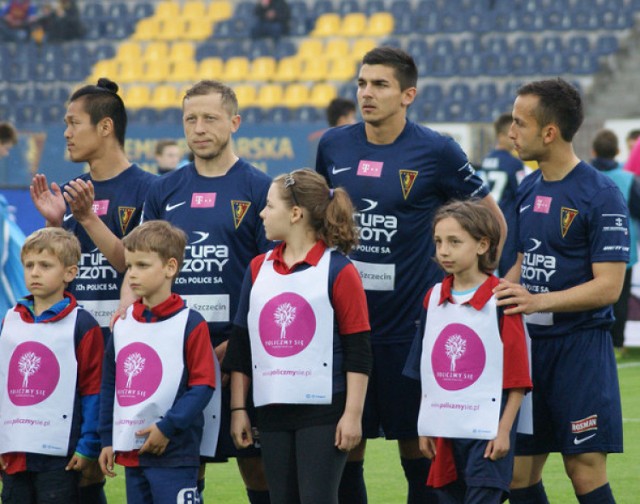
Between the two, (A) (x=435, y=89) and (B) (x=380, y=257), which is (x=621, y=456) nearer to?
(B) (x=380, y=257)

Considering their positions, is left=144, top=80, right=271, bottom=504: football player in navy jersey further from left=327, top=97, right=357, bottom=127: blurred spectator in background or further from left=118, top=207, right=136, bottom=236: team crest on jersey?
left=327, top=97, right=357, bottom=127: blurred spectator in background

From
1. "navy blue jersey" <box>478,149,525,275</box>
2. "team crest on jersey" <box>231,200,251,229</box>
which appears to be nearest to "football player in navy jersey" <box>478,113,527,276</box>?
"navy blue jersey" <box>478,149,525,275</box>

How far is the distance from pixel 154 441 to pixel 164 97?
1991 cm

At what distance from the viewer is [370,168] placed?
4.90 meters

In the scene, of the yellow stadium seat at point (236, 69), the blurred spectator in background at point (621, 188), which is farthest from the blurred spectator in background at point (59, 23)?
the blurred spectator in background at point (621, 188)

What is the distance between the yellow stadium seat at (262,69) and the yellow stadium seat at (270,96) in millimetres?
406

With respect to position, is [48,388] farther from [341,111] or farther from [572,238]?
[341,111]

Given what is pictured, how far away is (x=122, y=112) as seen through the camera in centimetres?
514

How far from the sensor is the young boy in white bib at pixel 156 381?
430 centimetres

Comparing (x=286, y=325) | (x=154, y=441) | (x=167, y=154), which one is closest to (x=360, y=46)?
(x=167, y=154)

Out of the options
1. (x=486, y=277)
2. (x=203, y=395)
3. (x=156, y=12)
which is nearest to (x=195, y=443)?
(x=203, y=395)

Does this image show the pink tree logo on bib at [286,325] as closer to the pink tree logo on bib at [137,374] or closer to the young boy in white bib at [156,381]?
the young boy in white bib at [156,381]

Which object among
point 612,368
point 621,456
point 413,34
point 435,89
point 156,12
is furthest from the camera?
point 156,12

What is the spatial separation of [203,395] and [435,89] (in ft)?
59.1
